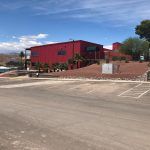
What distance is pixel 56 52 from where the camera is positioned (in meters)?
89.8

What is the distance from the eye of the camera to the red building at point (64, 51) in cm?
8350

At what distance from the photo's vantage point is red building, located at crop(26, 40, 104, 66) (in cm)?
8350

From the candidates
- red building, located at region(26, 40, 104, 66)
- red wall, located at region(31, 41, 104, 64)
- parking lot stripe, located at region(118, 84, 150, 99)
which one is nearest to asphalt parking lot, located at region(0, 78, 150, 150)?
parking lot stripe, located at region(118, 84, 150, 99)

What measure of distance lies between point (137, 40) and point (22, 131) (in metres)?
80.8

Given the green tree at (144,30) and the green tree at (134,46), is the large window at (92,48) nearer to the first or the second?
the green tree at (134,46)

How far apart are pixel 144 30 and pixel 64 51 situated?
23.1 meters

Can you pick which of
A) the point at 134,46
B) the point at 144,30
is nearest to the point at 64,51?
the point at 134,46

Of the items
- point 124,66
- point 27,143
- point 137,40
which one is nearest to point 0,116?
point 27,143

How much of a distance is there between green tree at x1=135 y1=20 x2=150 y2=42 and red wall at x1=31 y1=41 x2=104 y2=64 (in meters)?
11.8

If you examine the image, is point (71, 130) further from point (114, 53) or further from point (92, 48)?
point (114, 53)

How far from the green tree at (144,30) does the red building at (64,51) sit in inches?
466

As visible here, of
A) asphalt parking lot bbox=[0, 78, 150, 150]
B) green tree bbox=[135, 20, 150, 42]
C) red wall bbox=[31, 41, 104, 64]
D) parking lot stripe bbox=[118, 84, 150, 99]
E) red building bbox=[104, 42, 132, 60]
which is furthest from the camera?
green tree bbox=[135, 20, 150, 42]

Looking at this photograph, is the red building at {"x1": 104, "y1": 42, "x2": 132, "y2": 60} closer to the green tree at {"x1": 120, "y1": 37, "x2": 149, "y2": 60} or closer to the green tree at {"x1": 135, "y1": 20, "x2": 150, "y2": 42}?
the green tree at {"x1": 120, "y1": 37, "x2": 149, "y2": 60}

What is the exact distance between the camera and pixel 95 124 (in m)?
13.4
